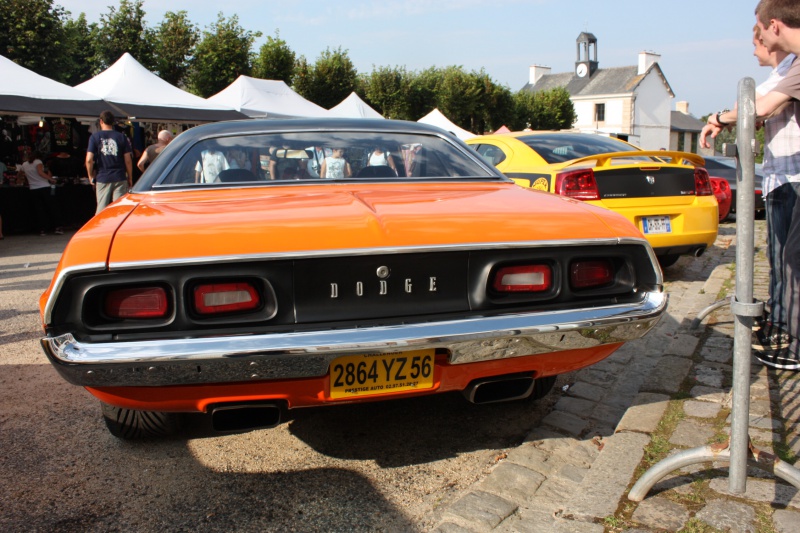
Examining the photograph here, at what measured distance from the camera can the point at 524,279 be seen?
250 cm

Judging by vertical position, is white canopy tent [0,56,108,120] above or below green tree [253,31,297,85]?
below

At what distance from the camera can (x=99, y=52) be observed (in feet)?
154

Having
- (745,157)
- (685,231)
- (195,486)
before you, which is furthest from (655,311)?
(685,231)

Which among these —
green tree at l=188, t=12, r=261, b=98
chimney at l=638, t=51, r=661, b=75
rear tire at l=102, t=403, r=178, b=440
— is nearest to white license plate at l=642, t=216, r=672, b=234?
rear tire at l=102, t=403, r=178, b=440

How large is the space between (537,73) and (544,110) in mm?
24364

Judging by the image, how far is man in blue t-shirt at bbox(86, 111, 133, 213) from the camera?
363 inches

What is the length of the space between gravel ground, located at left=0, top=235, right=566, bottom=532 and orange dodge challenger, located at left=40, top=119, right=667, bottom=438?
1.23 feet

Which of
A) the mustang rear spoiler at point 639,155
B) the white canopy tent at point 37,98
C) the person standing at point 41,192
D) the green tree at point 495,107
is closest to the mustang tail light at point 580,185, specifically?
the mustang rear spoiler at point 639,155

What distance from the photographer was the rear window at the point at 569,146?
677 centimetres

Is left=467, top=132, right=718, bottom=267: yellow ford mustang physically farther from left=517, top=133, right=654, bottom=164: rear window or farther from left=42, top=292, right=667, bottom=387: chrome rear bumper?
left=42, top=292, right=667, bottom=387: chrome rear bumper

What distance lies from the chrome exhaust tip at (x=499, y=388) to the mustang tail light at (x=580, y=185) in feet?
11.9

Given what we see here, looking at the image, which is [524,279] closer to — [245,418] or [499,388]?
[499,388]

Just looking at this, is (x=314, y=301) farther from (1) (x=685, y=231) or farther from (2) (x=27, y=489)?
(1) (x=685, y=231)

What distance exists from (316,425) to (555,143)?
4.76 m
